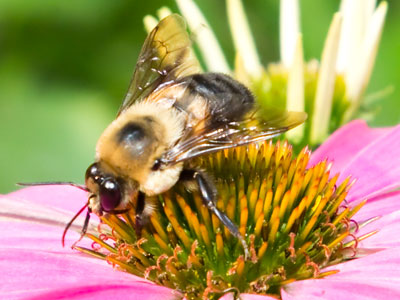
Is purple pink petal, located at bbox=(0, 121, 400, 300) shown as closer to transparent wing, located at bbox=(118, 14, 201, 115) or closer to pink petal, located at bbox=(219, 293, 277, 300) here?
pink petal, located at bbox=(219, 293, 277, 300)

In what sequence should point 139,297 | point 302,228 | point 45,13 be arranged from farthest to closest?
point 45,13 < point 302,228 < point 139,297

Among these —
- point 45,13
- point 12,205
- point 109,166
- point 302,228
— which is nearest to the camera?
point 109,166

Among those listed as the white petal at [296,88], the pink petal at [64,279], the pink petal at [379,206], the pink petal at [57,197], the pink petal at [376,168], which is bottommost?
the pink petal at [57,197]

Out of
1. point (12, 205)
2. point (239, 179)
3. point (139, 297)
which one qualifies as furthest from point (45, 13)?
point (139, 297)

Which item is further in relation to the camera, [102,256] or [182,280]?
[102,256]

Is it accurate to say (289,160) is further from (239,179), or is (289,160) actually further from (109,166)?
(109,166)

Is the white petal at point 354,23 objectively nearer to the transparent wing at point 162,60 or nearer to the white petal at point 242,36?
the white petal at point 242,36

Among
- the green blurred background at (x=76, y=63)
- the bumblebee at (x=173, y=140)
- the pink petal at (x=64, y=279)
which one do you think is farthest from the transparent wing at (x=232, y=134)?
the green blurred background at (x=76, y=63)
